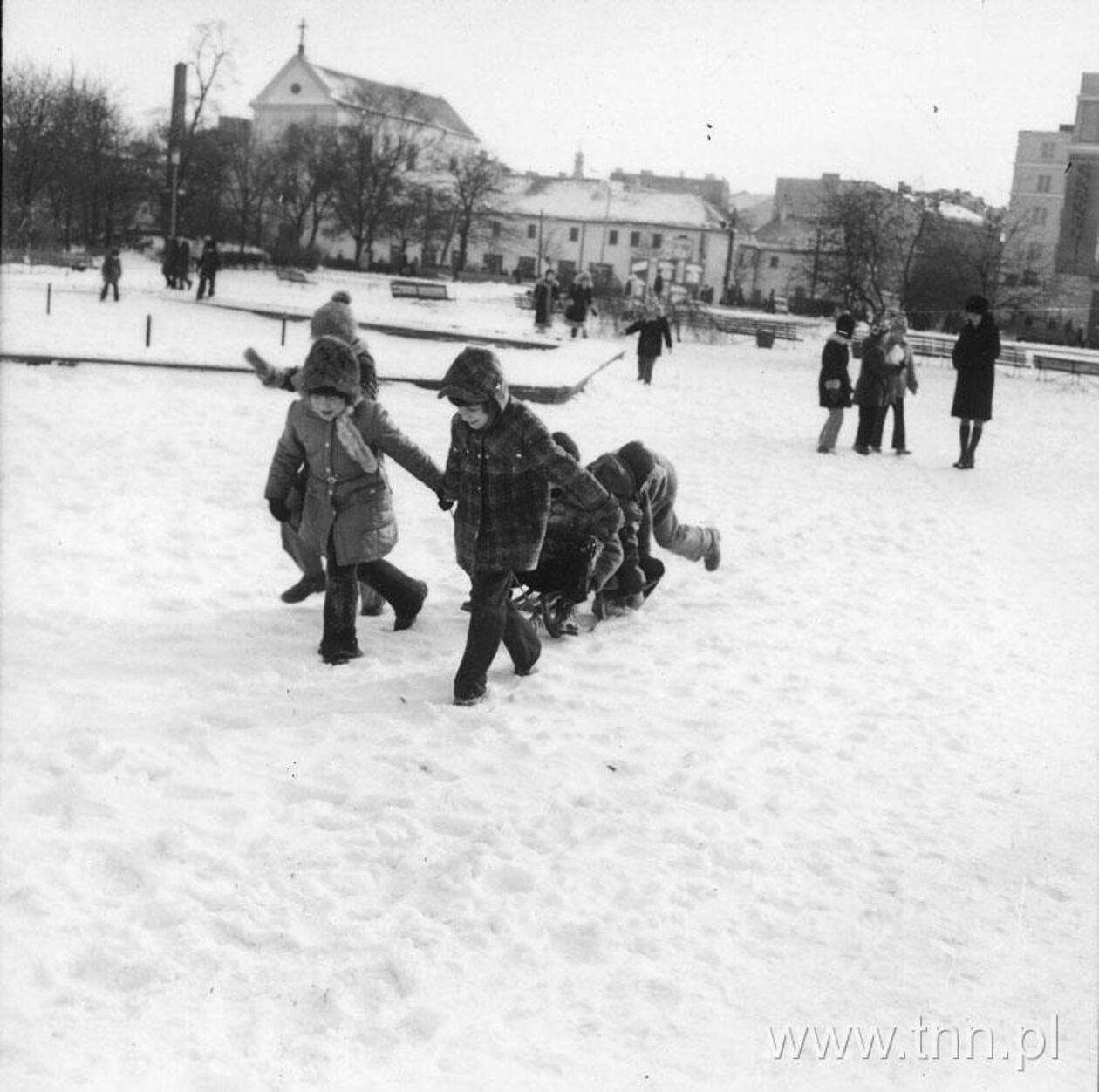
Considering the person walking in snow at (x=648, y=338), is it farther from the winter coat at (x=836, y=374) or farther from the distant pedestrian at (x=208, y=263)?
the distant pedestrian at (x=208, y=263)

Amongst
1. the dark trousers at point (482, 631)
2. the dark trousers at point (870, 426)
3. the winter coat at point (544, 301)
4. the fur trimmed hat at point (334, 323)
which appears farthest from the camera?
the winter coat at point (544, 301)

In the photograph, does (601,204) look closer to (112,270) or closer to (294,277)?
(294,277)

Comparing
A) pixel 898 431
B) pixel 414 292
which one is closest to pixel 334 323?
pixel 898 431

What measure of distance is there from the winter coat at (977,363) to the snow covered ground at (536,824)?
4388 millimetres

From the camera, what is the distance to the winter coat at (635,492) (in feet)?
21.2

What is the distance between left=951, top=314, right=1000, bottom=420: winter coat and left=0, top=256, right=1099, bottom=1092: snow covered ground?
439 cm

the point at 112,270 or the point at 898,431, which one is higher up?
the point at 112,270

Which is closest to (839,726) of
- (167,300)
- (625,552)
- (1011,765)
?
(1011,765)

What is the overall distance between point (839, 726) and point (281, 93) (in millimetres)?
67460

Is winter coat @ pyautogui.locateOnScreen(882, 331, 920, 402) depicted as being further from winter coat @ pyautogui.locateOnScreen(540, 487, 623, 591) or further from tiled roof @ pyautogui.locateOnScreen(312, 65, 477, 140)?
tiled roof @ pyautogui.locateOnScreen(312, 65, 477, 140)

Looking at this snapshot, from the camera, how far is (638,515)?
660cm

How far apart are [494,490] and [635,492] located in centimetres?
152

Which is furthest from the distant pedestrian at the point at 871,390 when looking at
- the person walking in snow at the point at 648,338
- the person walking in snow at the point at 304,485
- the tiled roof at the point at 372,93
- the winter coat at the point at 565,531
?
the tiled roof at the point at 372,93

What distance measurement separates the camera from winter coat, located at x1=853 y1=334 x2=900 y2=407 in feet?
43.9
